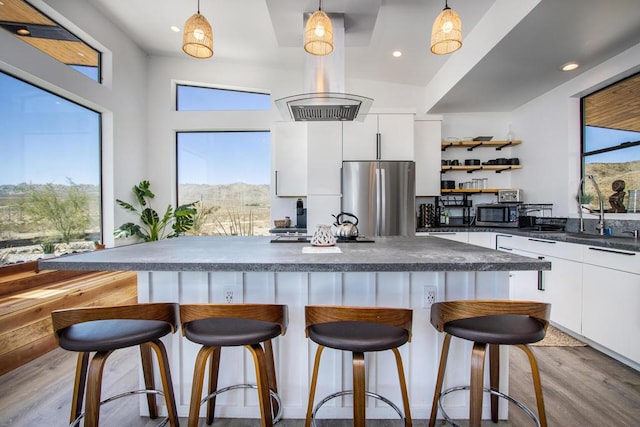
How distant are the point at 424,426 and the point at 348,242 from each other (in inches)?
45.0

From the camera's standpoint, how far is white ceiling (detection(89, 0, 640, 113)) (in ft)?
7.67

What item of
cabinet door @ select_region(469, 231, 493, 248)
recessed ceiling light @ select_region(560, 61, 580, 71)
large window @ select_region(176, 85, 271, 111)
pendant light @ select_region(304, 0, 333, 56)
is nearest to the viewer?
pendant light @ select_region(304, 0, 333, 56)

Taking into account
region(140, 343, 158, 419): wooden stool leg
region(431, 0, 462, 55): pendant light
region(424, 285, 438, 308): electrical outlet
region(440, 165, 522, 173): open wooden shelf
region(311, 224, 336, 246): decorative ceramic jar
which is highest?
region(431, 0, 462, 55): pendant light

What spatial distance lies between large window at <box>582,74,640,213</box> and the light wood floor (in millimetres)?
1552

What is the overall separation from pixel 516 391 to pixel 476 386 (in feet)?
3.58

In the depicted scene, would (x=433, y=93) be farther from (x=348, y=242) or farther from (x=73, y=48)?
(x=73, y=48)

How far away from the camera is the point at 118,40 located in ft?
12.5

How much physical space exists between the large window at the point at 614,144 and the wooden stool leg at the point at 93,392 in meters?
4.15

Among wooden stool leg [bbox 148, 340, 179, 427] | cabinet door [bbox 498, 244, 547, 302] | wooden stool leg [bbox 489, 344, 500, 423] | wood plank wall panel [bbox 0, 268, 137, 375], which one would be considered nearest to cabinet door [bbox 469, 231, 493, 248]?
cabinet door [bbox 498, 244, 547, 302]

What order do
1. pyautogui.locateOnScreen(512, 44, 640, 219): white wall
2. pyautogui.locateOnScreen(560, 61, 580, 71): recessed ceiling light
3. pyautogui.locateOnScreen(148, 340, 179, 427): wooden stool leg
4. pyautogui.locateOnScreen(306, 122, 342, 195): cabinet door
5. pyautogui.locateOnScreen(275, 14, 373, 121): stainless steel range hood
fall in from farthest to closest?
pyautogui.locateOnScreen(306, 122, 342, 195): cabinet door, pyautogui.locateOnScreen(512, 44, 640, 219): white wall, pyautogui.locateOnScreen(560, 61, 580, 71): recessed ceiling light, pyautogui.locateOnScreen(275, 14, 373, 121): stainless steel range hood, pyautogui.locateOnScreen(148, 340, 179, 427): wooden stool leg

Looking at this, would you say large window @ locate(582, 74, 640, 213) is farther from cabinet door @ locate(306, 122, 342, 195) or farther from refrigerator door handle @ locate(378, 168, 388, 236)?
cabinet door @ locate(306, 122, 342, 195)

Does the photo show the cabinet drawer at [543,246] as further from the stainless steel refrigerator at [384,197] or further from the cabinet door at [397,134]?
the cabinet door at [397,134]

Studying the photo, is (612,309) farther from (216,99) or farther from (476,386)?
(216,99)

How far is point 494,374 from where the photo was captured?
162cm
